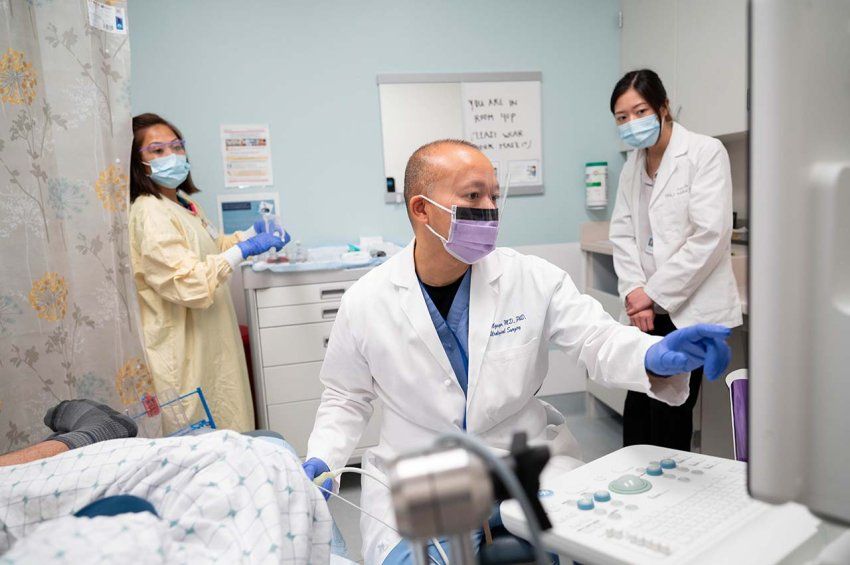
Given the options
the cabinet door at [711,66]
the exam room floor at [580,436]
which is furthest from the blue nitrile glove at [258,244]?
the cabinet door at [711,66]

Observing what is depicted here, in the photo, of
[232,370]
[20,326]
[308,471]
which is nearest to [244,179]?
[232,370]

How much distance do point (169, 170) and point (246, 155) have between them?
2.36ft

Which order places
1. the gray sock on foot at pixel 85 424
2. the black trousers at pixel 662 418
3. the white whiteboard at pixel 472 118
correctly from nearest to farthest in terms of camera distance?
the gray sock on foot at pixel 85 424 → the black trousers at pixel 662 418 → the white whiteboard at pixel 472 118

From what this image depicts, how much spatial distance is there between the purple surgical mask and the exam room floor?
4.13ft

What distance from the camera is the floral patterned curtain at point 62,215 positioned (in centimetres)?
145

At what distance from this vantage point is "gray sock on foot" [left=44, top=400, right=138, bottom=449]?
3.81 ft

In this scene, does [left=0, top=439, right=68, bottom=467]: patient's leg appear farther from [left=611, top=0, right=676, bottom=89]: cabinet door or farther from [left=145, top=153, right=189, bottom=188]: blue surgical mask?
[left=611, top=0, right=676, bottom=89]: cabinet door

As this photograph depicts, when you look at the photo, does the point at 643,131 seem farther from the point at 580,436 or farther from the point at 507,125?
the point at 580,436

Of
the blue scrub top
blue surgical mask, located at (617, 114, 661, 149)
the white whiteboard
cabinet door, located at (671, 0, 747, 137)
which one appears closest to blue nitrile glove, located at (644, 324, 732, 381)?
the blue scrub top

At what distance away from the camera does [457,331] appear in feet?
4.22

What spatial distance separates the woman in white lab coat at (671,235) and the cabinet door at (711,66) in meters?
0.37

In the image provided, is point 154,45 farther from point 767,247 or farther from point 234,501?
point 767,247

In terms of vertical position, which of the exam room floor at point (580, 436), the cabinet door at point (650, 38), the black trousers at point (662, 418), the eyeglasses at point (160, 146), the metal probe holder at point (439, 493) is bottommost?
the exam room floor at point (580, 436)

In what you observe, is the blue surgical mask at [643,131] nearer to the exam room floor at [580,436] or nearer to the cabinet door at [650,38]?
the cabinet door at [650,38]
